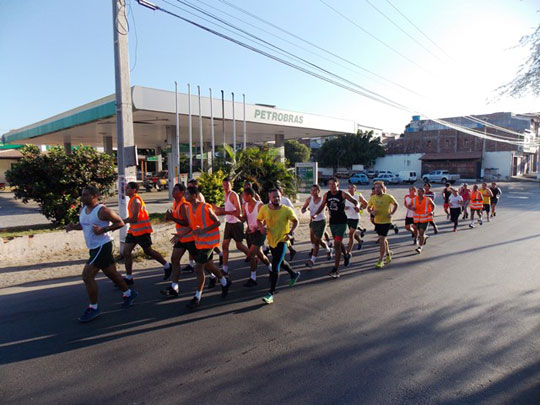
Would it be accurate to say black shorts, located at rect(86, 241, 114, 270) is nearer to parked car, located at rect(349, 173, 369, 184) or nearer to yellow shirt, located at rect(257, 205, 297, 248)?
yellow shirt, located at rect(257, 205, 297, 248)

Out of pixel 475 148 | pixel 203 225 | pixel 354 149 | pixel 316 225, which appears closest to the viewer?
pixel 203 225

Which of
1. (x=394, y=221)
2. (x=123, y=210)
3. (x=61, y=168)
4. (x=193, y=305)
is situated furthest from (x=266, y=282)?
(x=394, y=221)

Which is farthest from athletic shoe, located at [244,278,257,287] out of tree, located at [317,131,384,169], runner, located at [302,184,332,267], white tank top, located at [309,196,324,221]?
tree, located at [317,131,384,169]

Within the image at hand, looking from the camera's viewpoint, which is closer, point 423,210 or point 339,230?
point 339,230

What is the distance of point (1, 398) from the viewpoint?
121 inches

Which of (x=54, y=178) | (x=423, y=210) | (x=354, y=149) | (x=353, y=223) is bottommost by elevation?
(x=353, y=223)

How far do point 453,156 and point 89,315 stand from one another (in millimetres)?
53129

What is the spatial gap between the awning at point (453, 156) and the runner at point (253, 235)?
49541 millimetres

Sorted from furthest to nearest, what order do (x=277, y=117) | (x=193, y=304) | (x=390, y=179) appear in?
(x=390, y=179) → (x=277, y=117) → (x=193, y=304)

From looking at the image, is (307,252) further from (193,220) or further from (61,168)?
(61,168)

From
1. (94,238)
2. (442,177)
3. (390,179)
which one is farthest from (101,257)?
(442,177)

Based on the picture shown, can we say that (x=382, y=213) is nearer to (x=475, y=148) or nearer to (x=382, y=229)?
(x=382, y=229)

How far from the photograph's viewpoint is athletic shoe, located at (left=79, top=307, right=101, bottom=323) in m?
4.64

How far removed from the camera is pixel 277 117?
19.5m
